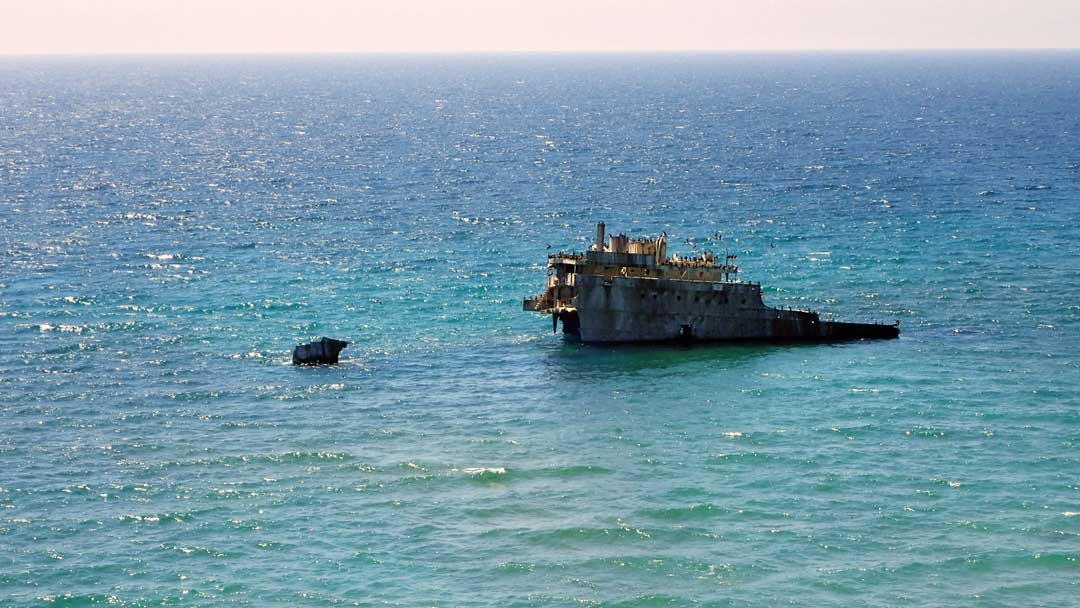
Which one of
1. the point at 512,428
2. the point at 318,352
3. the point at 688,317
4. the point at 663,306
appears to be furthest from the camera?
the point at 688,317

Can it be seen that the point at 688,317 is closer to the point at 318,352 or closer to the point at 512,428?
the point at 512,428

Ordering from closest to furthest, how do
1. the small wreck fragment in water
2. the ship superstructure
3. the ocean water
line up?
the ocean water < the small wreck fragment in water < the ship superstructure

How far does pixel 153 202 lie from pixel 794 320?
9476 cm

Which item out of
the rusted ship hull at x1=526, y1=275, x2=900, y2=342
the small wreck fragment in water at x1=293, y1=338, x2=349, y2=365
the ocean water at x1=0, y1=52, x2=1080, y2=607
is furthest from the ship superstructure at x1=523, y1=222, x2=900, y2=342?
the small wreck fragment in water at x1=293, y1=338, x2=349, y2=365

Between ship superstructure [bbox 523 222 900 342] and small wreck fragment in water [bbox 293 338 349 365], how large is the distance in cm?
1511

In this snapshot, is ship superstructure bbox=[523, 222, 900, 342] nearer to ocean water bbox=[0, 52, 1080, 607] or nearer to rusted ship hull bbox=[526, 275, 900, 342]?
rusted ship hull bbox=[526, 275, 900, 342]

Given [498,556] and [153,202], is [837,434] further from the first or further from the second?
[153,202]

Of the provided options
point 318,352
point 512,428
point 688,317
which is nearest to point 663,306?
point 688,317

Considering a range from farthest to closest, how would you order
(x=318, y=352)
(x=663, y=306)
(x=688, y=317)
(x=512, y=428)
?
(x=688, y=317) < (x=663, y=306) < (x=318, y=352) < (x=512, y=428)

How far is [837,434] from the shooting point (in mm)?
88062

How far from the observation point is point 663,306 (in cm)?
10994

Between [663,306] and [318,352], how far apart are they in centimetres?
2559

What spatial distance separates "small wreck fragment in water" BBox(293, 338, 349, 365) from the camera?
10394 cm

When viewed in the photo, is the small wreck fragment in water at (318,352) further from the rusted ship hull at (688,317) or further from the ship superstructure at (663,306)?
the rusted ship hull at (688,317)
